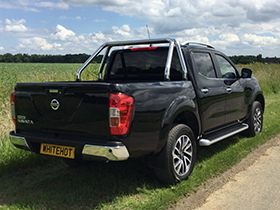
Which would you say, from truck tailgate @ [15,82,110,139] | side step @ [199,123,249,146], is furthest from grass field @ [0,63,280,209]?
truck tailgate @ [15,82,110,139]

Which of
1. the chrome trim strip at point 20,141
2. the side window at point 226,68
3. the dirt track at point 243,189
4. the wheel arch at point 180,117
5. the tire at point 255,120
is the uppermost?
the side window at point 226,68

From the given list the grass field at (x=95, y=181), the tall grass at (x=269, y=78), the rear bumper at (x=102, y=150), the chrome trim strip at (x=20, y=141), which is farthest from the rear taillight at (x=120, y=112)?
the tall grass at (x=269, y=78)

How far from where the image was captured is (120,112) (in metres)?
3.31

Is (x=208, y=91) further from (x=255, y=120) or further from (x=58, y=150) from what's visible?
(x=58, y=150)

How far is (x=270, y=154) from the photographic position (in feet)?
18.5

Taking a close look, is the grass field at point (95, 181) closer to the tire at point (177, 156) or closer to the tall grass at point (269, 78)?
the tire at point (177, 156)

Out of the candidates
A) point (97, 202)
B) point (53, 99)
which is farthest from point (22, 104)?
point (97, 202)

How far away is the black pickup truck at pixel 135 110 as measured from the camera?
11.1 ft

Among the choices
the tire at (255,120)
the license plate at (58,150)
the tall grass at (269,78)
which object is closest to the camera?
the license plate at (58,150)

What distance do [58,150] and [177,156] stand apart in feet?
5.01

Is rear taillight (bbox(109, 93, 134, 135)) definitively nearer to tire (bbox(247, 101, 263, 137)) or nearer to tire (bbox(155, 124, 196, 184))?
tire (bbox(155, 124, 196, 184))

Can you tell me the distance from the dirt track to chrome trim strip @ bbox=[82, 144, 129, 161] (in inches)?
34.4

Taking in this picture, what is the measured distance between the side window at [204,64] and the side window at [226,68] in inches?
14.9

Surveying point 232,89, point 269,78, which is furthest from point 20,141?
point 269,78
